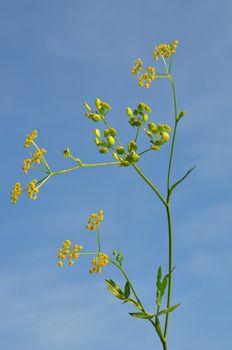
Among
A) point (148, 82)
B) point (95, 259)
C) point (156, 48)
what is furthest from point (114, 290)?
point (156, 48)

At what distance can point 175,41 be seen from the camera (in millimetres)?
5352

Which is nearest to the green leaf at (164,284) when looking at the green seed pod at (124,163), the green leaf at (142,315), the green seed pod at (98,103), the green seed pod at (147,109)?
the green leaf at (142,315)

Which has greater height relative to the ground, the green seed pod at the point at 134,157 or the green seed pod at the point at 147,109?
the green seed pod at the point at 147,109

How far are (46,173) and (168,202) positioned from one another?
106cm

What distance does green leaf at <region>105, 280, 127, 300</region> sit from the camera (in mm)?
4504

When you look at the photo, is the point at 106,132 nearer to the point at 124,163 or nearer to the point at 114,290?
the point at 124,163

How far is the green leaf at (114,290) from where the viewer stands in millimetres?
4504

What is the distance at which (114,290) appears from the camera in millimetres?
4566

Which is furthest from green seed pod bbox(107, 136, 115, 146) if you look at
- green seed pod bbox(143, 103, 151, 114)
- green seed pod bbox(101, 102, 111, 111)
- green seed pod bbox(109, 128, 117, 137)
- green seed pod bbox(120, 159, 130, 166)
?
green seed pod bbox(143, 103, 151, 114)

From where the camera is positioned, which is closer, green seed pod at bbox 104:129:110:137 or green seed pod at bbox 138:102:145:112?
green seed pod at bbox 104:129:110:137

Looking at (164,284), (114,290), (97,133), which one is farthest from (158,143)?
(114,290)

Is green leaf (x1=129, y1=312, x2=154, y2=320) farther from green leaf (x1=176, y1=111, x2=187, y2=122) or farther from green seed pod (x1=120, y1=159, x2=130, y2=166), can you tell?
green leaf (x1=176, y1=111, x2=187, y2=122)

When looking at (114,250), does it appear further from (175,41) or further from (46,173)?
(175,41)

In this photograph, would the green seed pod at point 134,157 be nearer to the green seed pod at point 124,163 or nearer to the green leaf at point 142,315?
the green seed pod at point 124,163
